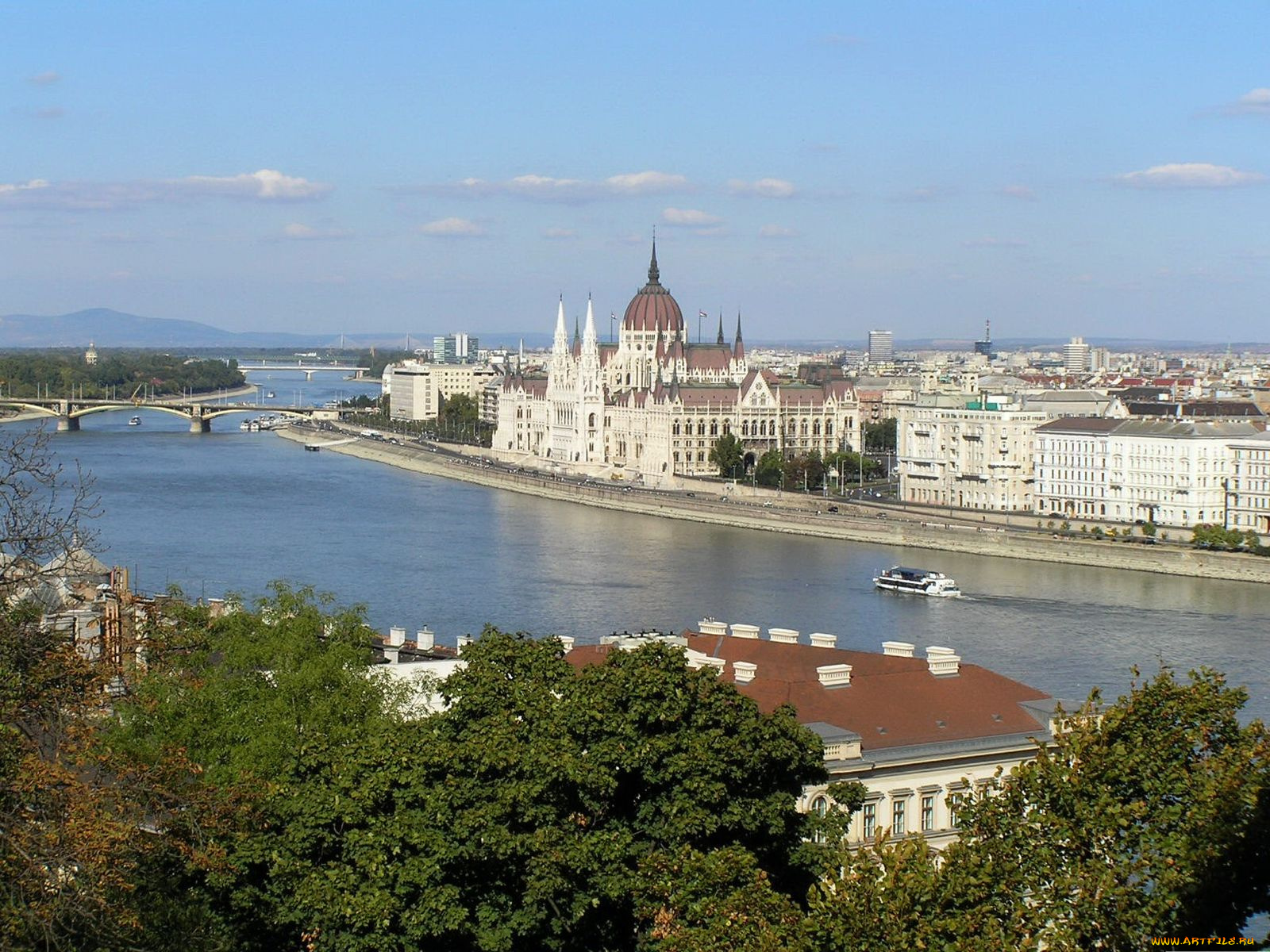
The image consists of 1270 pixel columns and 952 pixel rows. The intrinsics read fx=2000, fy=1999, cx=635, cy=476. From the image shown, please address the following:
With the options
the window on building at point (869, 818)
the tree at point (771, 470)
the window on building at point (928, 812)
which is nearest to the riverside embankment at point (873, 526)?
the tree at point (771, 470)

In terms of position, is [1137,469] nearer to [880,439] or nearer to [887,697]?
[880,439]

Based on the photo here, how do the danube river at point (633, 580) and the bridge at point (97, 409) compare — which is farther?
the bridge at point (97, 409)

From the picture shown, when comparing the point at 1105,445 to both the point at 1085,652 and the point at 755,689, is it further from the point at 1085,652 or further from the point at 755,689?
the point at 755,689

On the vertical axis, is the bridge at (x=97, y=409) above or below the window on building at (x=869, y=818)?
below

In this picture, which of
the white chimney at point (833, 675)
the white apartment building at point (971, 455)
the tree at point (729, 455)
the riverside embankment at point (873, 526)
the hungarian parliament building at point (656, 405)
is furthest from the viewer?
the hungarian parliament building at point (656, 405)

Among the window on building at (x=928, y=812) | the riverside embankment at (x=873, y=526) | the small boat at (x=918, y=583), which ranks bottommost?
the riverside embankment at (x=873, y=526)

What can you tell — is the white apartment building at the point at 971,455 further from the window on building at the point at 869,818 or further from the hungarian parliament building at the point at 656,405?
A: the window on building at the point at 869,818

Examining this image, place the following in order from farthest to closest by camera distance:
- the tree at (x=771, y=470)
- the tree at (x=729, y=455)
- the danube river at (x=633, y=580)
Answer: the tree at (x=729, y=455) → the tree at (x=771, y=470) → the danube river at (x=633, y=580)
